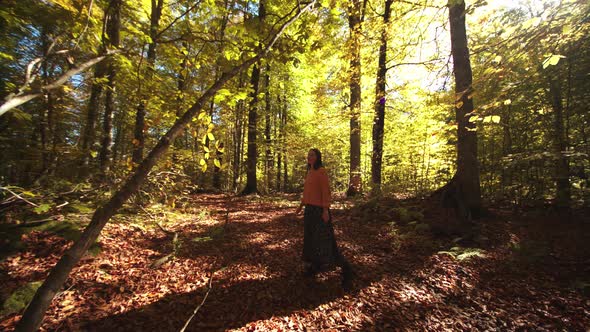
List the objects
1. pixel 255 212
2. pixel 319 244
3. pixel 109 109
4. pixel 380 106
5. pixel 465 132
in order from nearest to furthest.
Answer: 1. pixel 319 244
2. pixel 465 132
3. pixel 109 109
4. pixel 255 212
5. pixel 380 106

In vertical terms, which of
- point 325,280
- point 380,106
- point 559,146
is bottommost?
point 325,280

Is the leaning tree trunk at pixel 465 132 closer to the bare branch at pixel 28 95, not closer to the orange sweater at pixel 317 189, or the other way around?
the orange sweater at pixel 317 189

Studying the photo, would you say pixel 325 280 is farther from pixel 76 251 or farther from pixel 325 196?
pixel 76 251

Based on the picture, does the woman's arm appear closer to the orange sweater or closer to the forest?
the orange sweater

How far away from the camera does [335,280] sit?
426 centimetres

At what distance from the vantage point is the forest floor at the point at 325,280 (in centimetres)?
322

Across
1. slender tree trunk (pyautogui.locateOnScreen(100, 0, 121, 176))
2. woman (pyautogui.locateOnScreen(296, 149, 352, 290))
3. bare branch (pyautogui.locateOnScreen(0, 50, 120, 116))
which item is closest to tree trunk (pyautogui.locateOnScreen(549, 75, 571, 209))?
woman (pyautogui.locateOnScreen(296, 149, 352, 290))

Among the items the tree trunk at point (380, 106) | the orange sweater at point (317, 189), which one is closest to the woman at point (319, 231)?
the orange sweater at point (317, 189)

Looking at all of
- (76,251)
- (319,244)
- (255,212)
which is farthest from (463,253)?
(255,212)

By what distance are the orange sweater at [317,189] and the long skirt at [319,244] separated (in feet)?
0.43

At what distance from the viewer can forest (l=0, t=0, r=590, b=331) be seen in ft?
9.38

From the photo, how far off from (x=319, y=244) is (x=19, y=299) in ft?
13.1

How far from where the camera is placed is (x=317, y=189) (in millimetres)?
4230

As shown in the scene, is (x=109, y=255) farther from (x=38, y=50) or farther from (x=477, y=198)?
(x=477, y=198)
